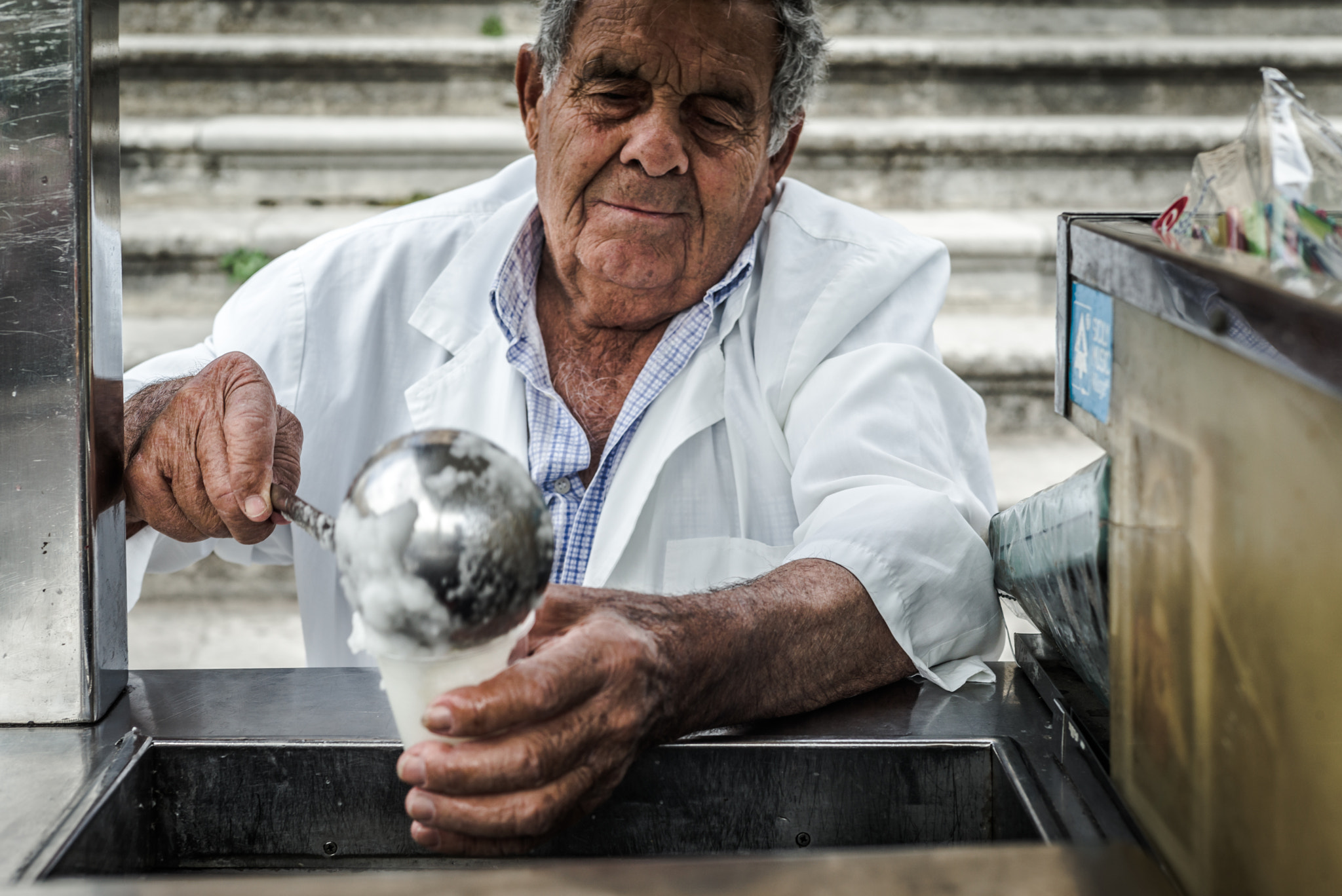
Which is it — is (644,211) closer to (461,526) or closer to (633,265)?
(633,265)

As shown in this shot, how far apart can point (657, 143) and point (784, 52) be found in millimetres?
159

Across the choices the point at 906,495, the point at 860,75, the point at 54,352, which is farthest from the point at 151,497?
the point at 860,75

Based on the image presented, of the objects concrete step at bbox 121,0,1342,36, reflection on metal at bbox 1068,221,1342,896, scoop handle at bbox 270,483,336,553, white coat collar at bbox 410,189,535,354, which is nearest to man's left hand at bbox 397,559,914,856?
scoop handle at bbox 270,483,336,553

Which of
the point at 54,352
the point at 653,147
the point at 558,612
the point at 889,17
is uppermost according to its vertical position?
the point at 889,17

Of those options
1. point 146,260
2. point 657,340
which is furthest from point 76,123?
point 146,260

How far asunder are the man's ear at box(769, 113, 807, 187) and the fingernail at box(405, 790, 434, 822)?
888 millimetres

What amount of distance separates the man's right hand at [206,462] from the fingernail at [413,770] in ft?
1.00

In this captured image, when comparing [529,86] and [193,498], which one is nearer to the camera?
[193,498]

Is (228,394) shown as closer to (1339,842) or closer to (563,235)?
(563,235)

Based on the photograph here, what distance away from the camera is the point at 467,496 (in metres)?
0.46

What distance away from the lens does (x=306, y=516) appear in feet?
2.00

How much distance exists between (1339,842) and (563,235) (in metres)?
0.96

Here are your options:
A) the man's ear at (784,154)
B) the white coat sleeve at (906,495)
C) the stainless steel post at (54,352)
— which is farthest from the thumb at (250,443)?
the man's ear at (784,154)

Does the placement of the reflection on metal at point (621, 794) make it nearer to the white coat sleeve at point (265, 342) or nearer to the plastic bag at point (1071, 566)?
the plastic bag at point (1071, 566)
